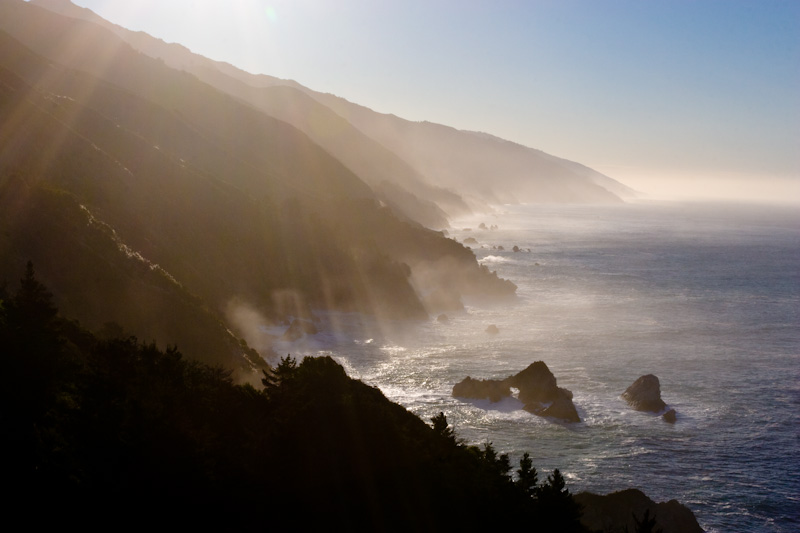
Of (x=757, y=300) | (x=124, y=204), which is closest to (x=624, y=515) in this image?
(x=124, y=204)

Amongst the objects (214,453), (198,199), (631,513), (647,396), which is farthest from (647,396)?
(198,199)

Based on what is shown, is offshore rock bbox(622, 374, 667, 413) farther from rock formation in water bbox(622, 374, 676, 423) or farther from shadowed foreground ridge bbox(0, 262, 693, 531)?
shadowed foreground ridge bbox(0, 262, 693, 531)

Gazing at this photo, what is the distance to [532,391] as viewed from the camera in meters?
52.0

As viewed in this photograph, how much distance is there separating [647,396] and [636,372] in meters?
9.49

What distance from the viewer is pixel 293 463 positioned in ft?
75.4

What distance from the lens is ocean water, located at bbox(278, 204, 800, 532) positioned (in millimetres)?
39156

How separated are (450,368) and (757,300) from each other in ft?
212

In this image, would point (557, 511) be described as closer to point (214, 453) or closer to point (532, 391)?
point (214, 453)

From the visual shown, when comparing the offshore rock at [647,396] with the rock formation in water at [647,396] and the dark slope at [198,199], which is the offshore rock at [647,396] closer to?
the rock formation in water at [647,396]

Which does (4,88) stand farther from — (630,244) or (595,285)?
(630,244)

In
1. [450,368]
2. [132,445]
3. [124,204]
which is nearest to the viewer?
[132,445]

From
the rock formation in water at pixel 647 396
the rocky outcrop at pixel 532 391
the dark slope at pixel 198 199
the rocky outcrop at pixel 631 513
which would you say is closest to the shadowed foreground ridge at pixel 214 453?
the rocky outcrop at pixel 631 513

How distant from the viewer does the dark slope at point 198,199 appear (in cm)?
6197

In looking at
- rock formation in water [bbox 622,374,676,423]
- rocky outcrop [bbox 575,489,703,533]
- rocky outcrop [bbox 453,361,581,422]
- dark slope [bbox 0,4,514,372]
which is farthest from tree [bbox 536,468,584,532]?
dark slope [bbox 0,4,514,372]
